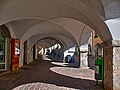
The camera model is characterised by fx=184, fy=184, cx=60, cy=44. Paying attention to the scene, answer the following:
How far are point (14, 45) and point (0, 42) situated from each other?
82 cm

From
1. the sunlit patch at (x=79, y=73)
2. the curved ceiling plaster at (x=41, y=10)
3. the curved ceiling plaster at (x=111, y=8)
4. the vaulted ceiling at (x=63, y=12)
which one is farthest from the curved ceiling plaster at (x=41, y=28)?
the curved ceiling plaster at (x=111, y=8)

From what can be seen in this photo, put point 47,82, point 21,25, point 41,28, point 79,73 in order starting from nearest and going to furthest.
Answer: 1. point 47,82
2. point 79,73
3. point 21,25
4. point 41,28

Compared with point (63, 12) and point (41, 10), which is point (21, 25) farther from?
point (63, 12)

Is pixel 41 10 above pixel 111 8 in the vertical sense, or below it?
above

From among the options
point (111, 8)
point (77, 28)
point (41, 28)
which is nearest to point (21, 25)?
point (41, 28)

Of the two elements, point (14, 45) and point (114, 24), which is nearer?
point (114, 24)

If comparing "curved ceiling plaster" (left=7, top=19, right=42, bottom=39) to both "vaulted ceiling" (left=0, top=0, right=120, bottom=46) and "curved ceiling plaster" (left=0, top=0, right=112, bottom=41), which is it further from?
"curved ceiling plaster" (left=0, top=0, right=112, bottom=41)

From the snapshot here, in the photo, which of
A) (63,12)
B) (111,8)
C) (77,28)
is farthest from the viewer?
(77,28)

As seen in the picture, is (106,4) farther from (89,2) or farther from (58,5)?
(58,5)

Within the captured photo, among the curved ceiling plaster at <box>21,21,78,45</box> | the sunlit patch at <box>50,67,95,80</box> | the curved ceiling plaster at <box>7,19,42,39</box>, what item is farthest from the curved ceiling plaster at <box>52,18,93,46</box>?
the sunlit patch at <box>50,67,95,80</box>

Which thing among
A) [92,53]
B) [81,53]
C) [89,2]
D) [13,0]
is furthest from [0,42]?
[92,53]

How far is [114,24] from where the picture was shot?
14.7 feet

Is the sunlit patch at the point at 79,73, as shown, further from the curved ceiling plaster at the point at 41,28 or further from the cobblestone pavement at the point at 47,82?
the curved ceiling plaster at the point at 41,28

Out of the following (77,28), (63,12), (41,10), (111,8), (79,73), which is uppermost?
(41,10)
